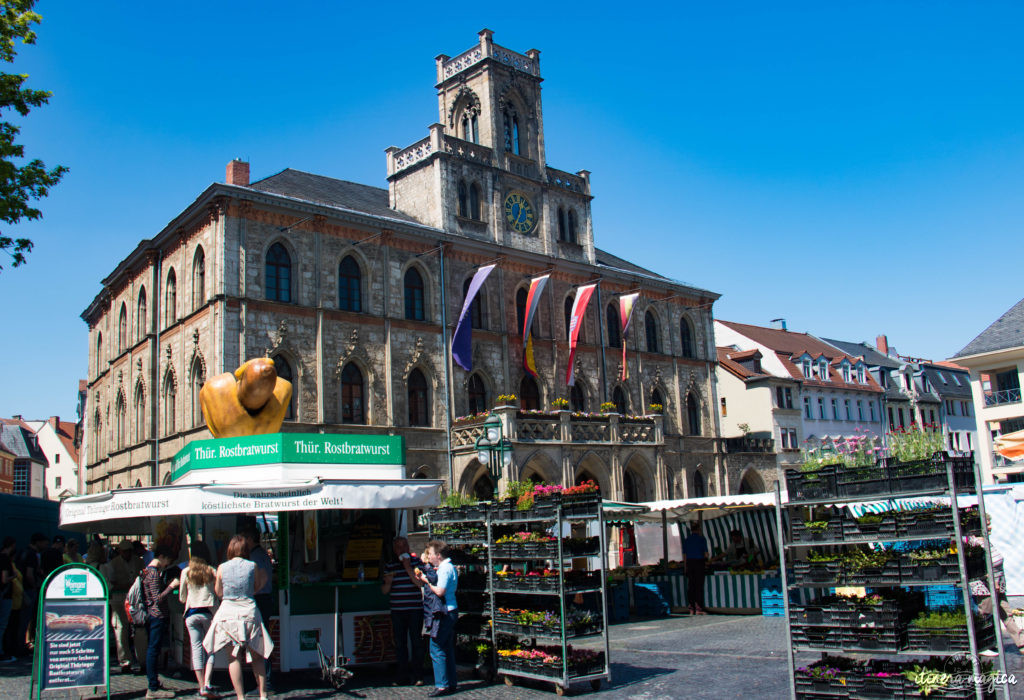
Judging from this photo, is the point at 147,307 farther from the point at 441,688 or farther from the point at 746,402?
the point at 746,402

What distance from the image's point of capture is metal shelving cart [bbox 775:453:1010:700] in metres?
7.76

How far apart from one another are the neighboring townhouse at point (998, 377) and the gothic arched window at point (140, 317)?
3468 cm

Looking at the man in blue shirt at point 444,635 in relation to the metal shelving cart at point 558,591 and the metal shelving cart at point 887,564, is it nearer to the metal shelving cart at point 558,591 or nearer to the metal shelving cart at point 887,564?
the metal shelving cart at point 558,591

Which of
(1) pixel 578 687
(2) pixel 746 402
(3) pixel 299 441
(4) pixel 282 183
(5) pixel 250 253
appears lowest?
(1) pixel 578 687

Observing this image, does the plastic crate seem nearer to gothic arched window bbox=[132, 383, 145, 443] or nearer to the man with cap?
the man with cap

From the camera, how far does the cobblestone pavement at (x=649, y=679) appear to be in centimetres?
1048

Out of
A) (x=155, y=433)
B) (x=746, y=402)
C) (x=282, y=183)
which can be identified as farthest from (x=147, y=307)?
(x=746, y=402)

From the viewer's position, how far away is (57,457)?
86.8m

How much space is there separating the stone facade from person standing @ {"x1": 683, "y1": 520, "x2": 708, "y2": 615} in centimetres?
977

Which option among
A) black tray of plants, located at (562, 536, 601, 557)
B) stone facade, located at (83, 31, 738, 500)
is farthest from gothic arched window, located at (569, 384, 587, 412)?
black tray of plants, located at (562, 536, 601, 557)

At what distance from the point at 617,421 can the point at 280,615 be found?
21.8 metres

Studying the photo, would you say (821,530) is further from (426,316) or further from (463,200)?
(463,200)

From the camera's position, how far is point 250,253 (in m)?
26.9

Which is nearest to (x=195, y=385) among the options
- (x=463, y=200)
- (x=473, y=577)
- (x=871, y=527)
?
(x=463, y=200)
